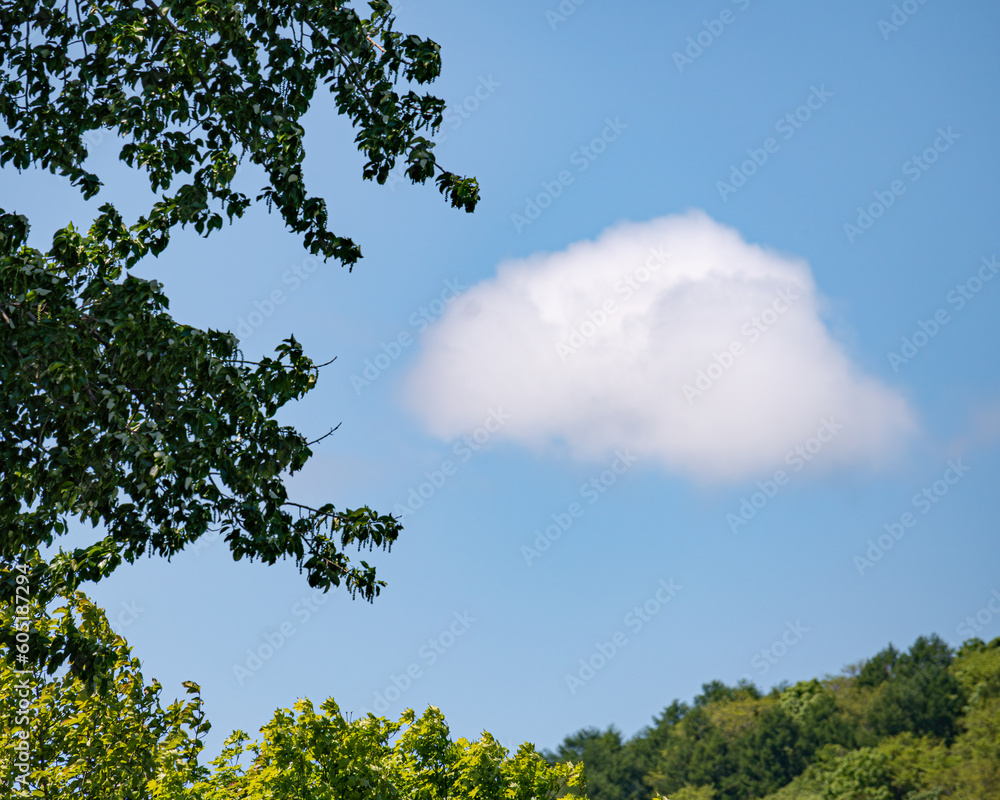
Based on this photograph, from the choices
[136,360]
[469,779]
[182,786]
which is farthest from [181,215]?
[469,779]

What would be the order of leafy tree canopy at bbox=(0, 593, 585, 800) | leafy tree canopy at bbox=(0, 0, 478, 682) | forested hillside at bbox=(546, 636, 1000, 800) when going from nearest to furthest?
leafy tree canopy at bbox=(0, 0, 478, 682)
leafy tree canopy at bbox=(0, 593, 585, 800)
forested hillside at bbox=(546, 636, 1000, 800)

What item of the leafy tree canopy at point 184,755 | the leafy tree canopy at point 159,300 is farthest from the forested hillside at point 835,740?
the leafy tree canopy at point 159,300

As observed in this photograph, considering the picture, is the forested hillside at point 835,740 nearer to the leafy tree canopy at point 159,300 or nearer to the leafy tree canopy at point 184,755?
the leafy tree canopy at point 184,755

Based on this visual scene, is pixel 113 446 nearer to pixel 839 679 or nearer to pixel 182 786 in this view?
pixel 182 786

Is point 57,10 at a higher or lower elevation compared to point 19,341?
higher

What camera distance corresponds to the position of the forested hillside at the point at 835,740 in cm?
8112

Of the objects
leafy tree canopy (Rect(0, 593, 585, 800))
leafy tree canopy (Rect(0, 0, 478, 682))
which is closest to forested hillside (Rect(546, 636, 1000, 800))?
leafy tree canopy (Rect(0, 593, 585, 800))

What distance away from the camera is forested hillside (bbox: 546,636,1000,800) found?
81.1 meters

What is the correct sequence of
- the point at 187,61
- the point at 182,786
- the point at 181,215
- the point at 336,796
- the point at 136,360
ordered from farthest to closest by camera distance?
the point at 336,796 < the point at 182,786 < the point at 181,215 < the point at 187,61 < the point at 136,360

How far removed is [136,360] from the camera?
26.7ft

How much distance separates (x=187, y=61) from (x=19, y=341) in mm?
2787

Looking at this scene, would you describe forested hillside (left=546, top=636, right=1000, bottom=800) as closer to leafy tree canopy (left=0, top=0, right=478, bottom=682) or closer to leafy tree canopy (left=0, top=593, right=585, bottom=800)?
leafy tree canopy (left=0, top=593, right=585, bottom=800)

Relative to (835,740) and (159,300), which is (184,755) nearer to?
(159,300)

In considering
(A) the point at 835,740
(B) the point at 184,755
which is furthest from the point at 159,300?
(A) the point at 835,740
